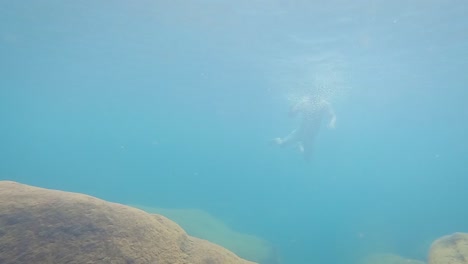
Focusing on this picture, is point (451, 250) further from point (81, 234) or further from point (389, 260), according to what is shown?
point (389, 260)

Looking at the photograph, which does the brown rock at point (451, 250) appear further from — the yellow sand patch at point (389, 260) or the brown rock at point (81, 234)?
the yellow sand patch at point (389, 260)

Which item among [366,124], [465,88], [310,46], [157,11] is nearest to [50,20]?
[157,11]

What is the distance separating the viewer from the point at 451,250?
6062mm

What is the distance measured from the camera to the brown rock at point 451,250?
5.71 metres

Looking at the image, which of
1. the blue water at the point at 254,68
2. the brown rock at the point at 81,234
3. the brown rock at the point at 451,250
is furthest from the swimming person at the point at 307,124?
the brown rock at the point at 81,234

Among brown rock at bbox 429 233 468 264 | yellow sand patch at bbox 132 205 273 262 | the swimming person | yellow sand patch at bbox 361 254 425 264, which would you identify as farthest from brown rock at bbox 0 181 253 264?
the swimming person

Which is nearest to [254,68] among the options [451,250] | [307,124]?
[307,124]

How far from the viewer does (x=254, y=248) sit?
1708 centimetres

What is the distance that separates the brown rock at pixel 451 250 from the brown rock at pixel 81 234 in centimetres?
422

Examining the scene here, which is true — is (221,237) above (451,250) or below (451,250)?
above

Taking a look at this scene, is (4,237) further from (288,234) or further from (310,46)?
(310,46)

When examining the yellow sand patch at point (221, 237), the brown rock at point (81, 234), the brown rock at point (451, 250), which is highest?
the yellow sand patch at point (221, 237)

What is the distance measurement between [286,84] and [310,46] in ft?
57.8

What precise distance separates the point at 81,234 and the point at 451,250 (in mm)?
6095
